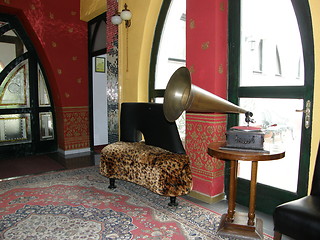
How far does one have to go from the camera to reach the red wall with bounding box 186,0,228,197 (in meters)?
2.67

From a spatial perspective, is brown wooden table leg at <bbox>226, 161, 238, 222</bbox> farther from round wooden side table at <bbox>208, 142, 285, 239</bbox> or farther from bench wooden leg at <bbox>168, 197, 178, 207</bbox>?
bench wooden leg at <bbox>168, 197, 178, 207</bbox>

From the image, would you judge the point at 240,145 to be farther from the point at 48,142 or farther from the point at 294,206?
the point at 48,142

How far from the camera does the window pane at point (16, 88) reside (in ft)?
15.9

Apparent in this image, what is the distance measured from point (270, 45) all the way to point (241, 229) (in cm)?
178

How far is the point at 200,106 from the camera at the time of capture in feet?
6.35

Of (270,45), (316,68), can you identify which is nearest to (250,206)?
(316,68)

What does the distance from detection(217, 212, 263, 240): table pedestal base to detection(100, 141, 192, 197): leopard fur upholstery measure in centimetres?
56

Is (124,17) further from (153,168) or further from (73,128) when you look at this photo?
(73,128)

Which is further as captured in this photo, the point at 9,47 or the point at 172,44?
the point at 9,47

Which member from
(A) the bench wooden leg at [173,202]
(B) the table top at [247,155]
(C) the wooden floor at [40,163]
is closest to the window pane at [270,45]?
(B) the table top at [247,155]

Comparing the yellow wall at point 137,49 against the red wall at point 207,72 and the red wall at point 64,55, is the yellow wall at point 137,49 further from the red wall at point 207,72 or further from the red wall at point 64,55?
the red wall at point 64,55

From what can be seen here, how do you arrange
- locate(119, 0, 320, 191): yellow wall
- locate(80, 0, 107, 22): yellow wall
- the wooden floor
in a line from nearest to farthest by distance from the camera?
locate(119, 0, 320, 191): yellow wall → the wooden floor → locate(80, 0, 107, 22): yellow wall

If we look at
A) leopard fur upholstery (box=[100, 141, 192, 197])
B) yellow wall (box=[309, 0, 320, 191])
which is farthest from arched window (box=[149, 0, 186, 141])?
yellow wall (box=[309, 0, 320, 191])

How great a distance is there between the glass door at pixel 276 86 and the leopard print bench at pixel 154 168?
703mm
